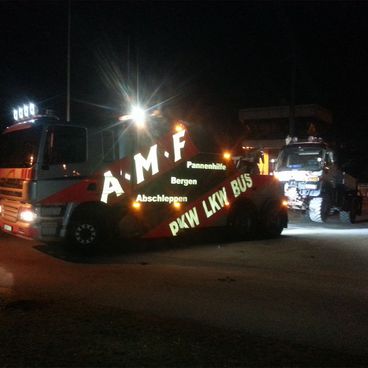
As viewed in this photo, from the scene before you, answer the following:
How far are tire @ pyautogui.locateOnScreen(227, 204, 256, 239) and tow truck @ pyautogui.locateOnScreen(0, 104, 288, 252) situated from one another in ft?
0.46

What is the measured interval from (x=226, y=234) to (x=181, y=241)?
164 cm

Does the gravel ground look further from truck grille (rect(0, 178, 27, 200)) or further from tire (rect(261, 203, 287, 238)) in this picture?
tire (rect(261, 203, 287, 238))

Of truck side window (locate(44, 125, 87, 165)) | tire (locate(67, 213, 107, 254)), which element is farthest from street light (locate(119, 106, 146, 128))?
tire (locate(67, 213, 107, 254))

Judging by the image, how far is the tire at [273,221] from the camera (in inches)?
582

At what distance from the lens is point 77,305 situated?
273 inches

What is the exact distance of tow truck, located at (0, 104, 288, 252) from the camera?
10.7m

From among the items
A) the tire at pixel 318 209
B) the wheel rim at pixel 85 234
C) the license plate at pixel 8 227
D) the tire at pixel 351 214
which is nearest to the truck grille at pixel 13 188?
the license plate at pixel 8 227

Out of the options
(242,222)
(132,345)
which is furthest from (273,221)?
(132,345)

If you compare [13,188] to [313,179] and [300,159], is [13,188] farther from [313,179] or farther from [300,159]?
[300,159]

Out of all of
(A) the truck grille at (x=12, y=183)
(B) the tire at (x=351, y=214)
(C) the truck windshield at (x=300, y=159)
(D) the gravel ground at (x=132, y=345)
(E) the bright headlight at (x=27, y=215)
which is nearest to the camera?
(D) the gravel ground at (x=132, y=345)

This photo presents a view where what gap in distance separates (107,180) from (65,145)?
1.11 m

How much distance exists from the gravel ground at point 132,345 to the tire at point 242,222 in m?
7.72

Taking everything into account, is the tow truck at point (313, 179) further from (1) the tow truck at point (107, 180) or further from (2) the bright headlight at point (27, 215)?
(2) the bright headlight at point (27, 215)

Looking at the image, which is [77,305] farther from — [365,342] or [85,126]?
[85,126]
